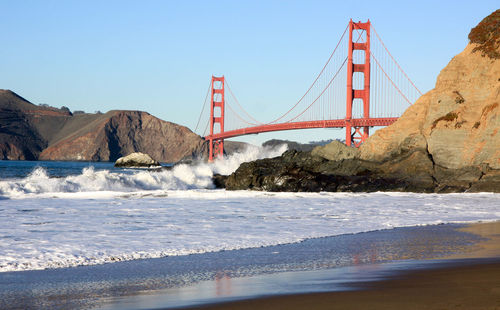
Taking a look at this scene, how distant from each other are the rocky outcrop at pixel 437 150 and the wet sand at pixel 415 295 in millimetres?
17928

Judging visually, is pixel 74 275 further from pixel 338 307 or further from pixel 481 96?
pixel 481 96

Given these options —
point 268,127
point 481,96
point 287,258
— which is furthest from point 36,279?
point 268,127

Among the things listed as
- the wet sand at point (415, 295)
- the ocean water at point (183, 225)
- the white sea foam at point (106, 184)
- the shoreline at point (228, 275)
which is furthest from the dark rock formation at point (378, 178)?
the wet sand at point (415, 295)

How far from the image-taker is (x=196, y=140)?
180m

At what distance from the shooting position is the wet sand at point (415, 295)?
427 centimetres

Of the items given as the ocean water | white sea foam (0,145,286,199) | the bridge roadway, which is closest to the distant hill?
the bridge roadway

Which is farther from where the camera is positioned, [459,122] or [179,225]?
[459,122]

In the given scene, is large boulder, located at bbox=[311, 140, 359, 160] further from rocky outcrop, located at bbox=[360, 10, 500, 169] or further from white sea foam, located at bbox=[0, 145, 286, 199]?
white sea foam, located at bbox=[0, 145, 286, 199]

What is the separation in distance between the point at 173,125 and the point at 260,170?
15810 centimetres

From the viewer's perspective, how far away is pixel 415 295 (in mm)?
4629

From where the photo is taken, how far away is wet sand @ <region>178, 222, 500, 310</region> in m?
4.27

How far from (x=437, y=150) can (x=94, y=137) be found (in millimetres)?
153884

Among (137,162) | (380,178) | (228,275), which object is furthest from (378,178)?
(137,162)

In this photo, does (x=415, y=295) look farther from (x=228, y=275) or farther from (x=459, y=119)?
(x=459, y=119)
